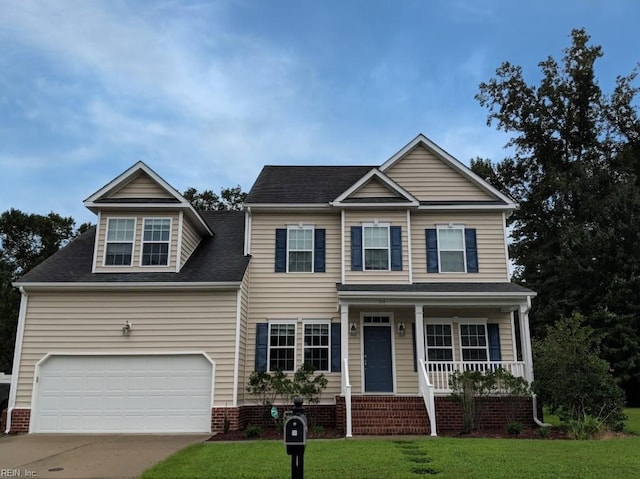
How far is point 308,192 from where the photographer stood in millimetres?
16391

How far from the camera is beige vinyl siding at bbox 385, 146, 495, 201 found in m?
16.0

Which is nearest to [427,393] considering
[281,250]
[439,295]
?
[439,295]

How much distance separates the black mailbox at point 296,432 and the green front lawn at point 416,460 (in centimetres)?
185

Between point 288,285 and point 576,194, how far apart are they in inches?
737

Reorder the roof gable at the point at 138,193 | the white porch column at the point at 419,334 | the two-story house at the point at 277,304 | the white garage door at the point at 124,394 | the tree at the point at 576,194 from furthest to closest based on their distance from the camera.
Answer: the tree at the point at 576,194 < the roof gable at the point at 138,193 < the white porch column at the point at 419,334 < the two-story house at the point at 277,304 < the white garage door at the point at 124,394

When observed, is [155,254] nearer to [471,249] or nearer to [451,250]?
[451,250]

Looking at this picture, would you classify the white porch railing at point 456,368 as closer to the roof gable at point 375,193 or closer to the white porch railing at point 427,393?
the white porch railing at point 427,393

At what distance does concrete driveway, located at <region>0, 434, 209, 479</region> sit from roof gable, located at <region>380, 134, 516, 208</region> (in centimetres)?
953

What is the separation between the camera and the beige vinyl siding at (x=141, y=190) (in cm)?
1504

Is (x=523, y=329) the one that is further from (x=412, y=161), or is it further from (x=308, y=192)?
(x=308, y=192)

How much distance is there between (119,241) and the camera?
14.8 m

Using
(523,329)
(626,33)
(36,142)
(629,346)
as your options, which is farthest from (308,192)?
(629,346)

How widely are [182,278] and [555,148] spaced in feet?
77.8

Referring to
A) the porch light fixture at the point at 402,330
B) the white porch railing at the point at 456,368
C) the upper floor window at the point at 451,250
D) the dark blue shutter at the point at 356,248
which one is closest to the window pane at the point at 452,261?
the upper floor window at the point at 451,250
